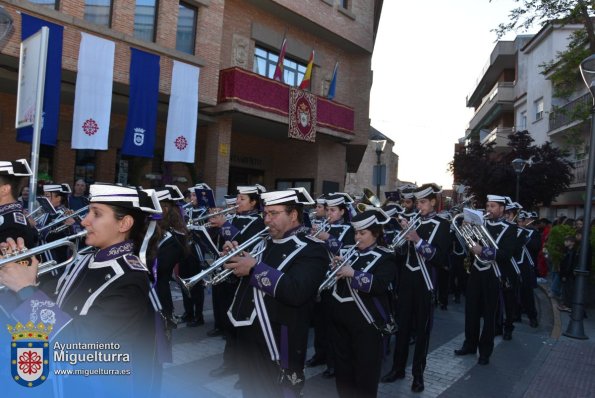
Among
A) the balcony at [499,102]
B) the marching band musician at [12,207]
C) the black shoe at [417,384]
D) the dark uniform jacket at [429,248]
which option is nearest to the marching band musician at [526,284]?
the dark uniform jacket at [429,248]

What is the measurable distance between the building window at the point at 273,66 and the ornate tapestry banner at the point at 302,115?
1719 mm

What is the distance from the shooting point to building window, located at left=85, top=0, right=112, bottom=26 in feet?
42.0

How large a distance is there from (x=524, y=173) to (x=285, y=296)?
20468mm

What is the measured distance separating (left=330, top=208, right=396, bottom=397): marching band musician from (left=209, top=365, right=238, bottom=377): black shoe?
182 cm

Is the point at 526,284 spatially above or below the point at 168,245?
below

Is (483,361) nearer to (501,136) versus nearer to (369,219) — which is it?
(369,219)

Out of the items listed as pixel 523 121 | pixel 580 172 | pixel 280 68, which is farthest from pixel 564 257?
pixel 523 121

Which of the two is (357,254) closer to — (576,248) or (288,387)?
(288,387)

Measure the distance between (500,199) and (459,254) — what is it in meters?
3.94

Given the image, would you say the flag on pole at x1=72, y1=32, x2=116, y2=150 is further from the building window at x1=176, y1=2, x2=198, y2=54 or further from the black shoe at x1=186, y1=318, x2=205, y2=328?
the black shoe at x1=186, y1=318, x2=205, y2=328

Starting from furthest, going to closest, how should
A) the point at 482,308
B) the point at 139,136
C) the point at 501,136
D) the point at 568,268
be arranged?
1. the point at 501,136
2. the point at 139,136
3. the point at 568,268
4. the point at 482,308

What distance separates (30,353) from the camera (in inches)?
85.6

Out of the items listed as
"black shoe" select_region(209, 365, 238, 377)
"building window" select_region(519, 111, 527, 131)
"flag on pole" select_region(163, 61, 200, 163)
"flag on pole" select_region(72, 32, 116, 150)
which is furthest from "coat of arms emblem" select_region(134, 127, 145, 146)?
"building window" select_region(519, 111, 527, 131)

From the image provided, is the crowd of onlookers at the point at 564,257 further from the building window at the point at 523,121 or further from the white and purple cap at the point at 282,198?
the building window at the point at 523,121
